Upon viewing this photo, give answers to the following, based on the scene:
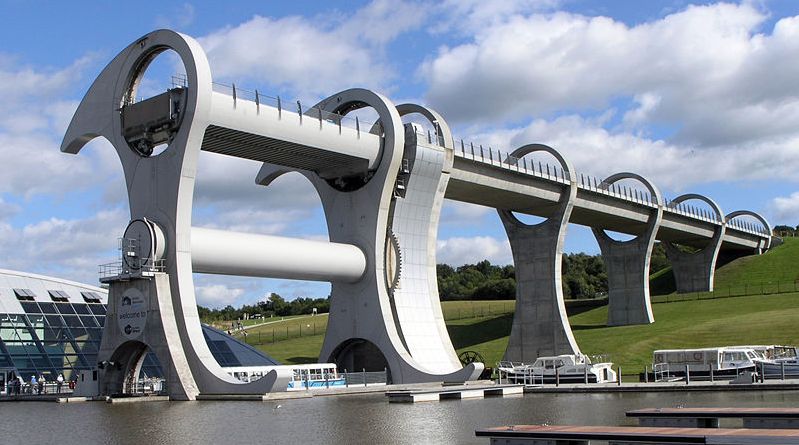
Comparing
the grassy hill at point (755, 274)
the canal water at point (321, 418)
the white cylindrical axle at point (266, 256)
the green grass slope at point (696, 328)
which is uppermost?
the grassy hill at point (755, 274)

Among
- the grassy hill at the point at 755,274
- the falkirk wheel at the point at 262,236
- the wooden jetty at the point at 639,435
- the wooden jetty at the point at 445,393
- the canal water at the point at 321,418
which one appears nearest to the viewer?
the wooden jetty at the point at 639,435

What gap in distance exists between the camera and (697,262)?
103250 millimetres

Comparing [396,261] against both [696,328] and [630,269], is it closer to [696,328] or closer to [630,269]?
[696,328]

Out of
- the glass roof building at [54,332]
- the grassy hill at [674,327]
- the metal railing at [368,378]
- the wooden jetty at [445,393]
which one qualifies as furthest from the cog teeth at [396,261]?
the grassy hill at [674,327]

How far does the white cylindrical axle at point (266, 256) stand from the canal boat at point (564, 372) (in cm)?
1124

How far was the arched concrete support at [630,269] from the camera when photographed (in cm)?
8525

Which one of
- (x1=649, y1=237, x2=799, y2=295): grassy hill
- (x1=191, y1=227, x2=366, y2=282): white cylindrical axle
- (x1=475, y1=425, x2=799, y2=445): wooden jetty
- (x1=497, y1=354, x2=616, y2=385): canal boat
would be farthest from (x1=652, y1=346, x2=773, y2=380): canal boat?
(x1=649, y1=237, x2=799, y2=295): grassy hill

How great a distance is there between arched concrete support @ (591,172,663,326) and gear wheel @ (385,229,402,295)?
36690mm

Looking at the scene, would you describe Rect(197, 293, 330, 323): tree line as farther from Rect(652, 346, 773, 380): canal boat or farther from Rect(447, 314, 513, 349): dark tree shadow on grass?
Rect(652, 346, 773, 380): canal boat

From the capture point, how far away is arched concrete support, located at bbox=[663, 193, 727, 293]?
100 metres

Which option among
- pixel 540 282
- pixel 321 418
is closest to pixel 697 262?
pixel 540 282

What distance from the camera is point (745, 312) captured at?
8056 cm

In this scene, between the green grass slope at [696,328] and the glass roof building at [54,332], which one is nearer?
the glass roof building at [54,332]

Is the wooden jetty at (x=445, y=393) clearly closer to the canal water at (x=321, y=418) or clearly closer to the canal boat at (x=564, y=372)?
the canal water at (x=321, y=418)
